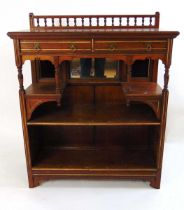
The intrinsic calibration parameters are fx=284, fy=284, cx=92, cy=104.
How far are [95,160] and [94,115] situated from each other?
1.32ft

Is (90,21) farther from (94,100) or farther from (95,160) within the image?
(95,160)

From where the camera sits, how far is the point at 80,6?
2.59 meters

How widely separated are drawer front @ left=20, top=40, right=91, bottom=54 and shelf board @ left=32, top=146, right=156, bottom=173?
91 centimetres

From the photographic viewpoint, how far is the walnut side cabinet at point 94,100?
1884 mm

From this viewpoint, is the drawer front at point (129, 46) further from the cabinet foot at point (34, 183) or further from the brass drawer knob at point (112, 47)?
the cabinet foot at point (34, 183)

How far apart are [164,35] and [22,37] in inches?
36.3

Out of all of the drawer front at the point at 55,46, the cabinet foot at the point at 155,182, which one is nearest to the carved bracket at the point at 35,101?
the drawer front at the point at 55,46

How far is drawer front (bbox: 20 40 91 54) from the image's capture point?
1.88 m

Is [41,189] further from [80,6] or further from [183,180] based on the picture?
[80,6]

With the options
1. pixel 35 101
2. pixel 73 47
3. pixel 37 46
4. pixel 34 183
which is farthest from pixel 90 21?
pixel 34 183

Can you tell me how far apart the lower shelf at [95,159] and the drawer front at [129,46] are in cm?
91

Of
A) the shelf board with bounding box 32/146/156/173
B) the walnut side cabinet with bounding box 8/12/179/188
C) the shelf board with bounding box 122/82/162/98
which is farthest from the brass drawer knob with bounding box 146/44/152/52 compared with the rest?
the shelf board with bounding box 32/146/156/173

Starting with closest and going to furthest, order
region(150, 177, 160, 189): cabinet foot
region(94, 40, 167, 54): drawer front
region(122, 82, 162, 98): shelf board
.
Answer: region(94, 40, 167, 54): drawer front
region(122, 82, 162, 98): shelf board
region(150, 177, 160, 189): cabinet foot

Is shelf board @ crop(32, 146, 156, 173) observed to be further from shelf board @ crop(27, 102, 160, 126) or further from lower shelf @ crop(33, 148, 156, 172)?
shelf board @ crop(27, 102, 160, 126)
